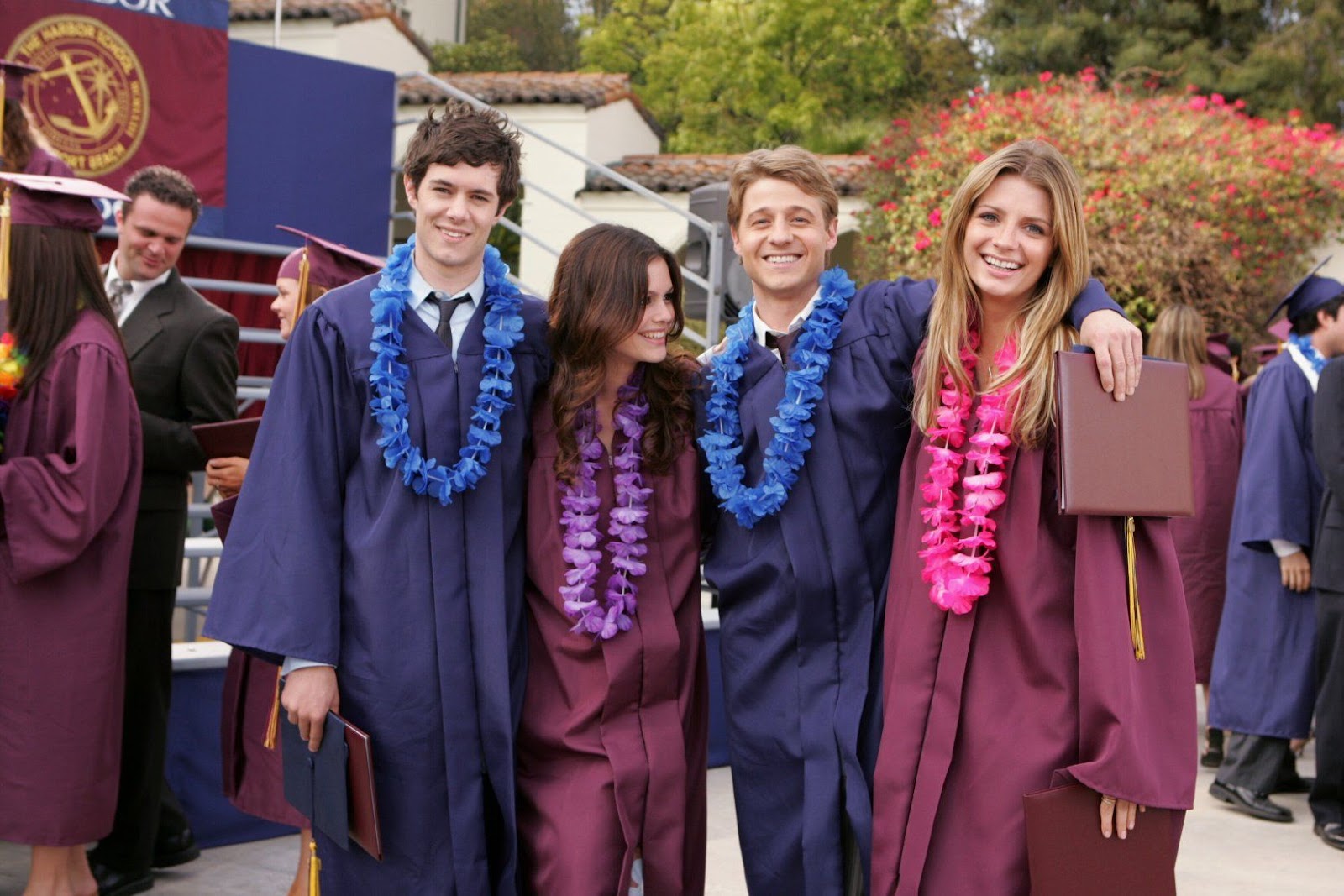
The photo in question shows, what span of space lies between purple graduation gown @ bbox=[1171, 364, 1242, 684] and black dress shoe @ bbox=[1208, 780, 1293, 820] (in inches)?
42.6

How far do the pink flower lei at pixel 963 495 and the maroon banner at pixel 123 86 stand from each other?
770 centimetres

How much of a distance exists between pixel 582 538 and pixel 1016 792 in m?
1.06

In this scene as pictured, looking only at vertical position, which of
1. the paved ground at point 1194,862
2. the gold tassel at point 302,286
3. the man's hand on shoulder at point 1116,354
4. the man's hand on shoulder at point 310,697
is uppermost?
the gold tassel at point 302,286

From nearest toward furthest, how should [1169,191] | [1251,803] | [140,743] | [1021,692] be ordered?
[1021,692], [140,743], [1251,803], [1169,191]

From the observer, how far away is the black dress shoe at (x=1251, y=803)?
5.97 metres

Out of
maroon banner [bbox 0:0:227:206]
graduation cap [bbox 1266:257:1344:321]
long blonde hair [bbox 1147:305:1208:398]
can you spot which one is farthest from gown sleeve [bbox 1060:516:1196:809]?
maroon banner [bbox 0:0:227:206]

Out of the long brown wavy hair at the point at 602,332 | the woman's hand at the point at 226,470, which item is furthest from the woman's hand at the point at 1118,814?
the woman's hand at the point at 226,470

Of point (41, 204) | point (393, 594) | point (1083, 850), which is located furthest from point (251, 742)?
point (1083, 850)

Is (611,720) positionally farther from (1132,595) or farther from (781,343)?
(1132,595)

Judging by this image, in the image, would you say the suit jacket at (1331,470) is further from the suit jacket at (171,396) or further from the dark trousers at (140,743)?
the dark trousers at (140,743)

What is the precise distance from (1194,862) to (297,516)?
3742 mm

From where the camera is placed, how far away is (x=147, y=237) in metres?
4.68

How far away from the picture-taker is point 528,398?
3.38 metres

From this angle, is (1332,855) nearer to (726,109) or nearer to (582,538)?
(582,538)
